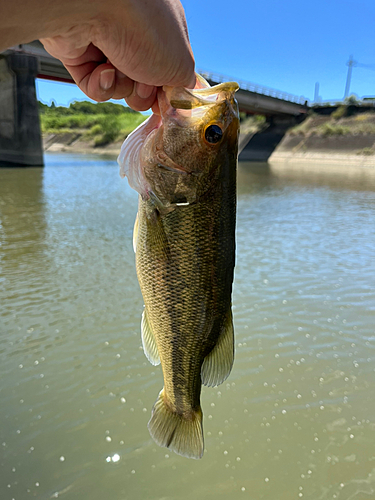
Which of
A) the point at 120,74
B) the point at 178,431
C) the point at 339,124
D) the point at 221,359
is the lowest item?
the point at 178,431

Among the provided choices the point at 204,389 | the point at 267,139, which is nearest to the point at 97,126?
the point at 267,139

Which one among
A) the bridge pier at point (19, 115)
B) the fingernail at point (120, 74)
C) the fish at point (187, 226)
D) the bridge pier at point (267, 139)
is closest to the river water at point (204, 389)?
the fish at point (187, 226)

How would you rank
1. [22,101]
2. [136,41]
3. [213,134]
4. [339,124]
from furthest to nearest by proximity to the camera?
[339,124]
[22,101]
[213,134]
[136,41]

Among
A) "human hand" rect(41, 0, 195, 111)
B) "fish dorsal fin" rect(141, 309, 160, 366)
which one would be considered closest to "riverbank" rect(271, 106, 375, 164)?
"fish dorsal fin" rect(141, 309, 160, 366)

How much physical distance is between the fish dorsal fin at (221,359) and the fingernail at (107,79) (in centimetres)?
133

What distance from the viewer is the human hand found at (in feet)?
4.52

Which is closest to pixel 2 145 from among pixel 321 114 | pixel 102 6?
pixel 102 6

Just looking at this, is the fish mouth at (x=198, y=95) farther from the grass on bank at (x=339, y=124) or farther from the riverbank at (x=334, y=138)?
the grass on bank at (x=339, y=124)

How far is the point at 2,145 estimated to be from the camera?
3161 cm

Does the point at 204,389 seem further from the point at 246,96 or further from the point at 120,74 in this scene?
the point at 246,96

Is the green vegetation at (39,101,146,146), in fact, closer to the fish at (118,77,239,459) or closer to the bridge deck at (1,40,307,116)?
the bridge deck at (1,40,307,116)

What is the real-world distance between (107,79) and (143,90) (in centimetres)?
18

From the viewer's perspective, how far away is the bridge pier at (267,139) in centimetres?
5022

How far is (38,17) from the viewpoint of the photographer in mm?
1243
